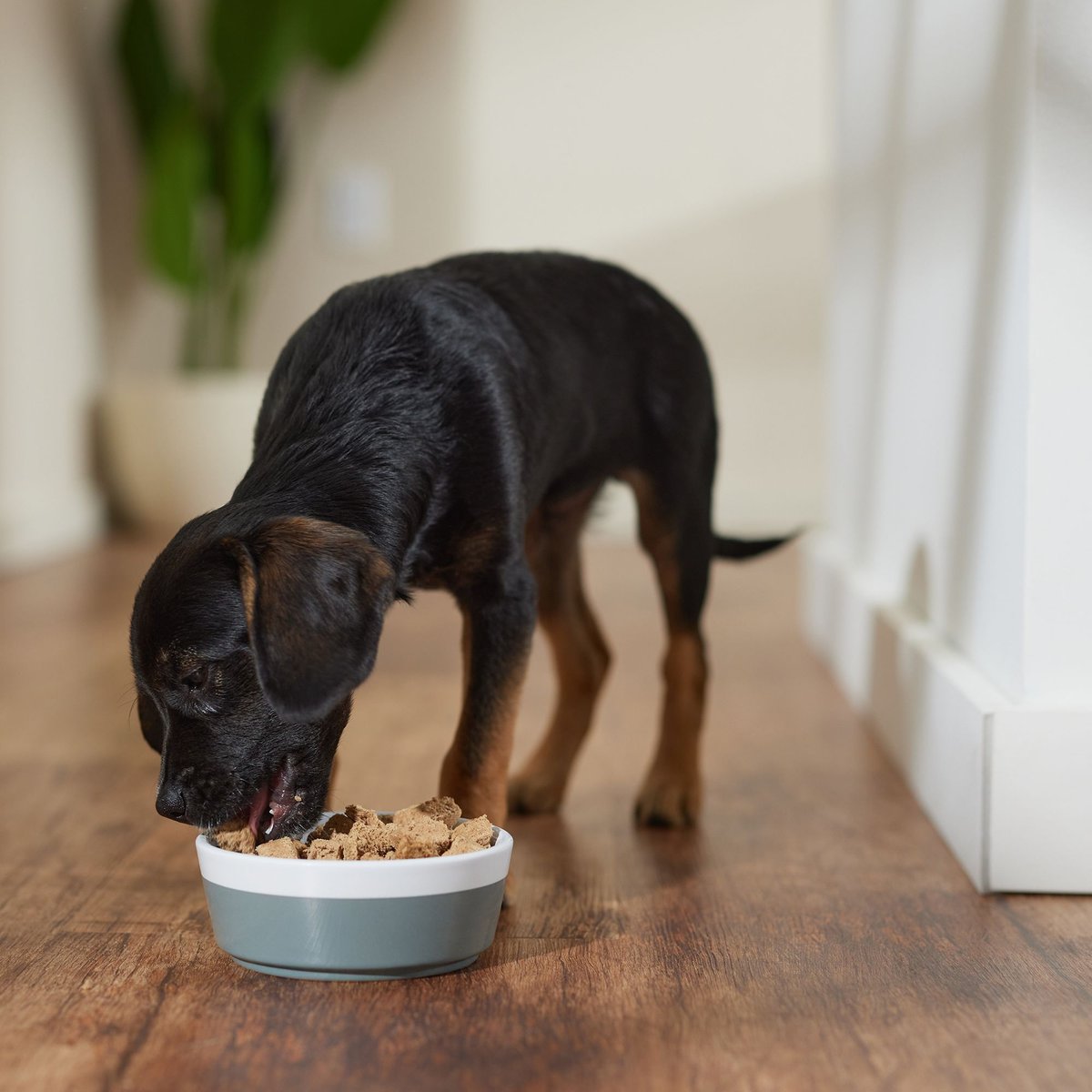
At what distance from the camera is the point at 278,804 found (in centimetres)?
162

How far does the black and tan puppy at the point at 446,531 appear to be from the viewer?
1.51 meters

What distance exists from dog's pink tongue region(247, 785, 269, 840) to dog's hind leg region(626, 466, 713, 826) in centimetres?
85

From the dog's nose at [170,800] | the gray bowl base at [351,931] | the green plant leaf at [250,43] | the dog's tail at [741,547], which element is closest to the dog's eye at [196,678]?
the dog's nose at [170,800]

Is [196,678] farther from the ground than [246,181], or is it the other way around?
[246,181]

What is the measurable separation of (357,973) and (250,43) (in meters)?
5.39

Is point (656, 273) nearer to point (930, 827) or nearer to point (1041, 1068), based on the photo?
point (930, 827)

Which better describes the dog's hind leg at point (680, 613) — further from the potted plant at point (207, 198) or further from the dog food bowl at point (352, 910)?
the potted plant at point (207, 198)

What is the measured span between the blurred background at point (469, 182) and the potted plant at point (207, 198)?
0.02m

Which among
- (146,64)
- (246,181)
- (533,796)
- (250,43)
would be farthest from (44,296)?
(533,796)

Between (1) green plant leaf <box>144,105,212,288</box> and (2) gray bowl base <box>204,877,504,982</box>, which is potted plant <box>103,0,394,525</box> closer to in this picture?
(1) green plant leaf <box>144,105,212,288</box>

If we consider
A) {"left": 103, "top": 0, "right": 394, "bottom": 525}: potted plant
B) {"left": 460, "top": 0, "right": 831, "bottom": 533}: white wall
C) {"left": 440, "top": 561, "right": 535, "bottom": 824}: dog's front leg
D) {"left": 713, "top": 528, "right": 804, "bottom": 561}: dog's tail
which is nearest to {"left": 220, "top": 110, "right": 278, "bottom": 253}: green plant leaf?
{"left": 103, "top": 0, "right": 394, "bottom": 525}: potted plant

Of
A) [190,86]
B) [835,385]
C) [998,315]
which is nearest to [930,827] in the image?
[998,315]

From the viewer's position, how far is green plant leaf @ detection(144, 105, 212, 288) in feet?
20.5

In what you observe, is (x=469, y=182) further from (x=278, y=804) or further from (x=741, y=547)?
(x=278, y=804)
